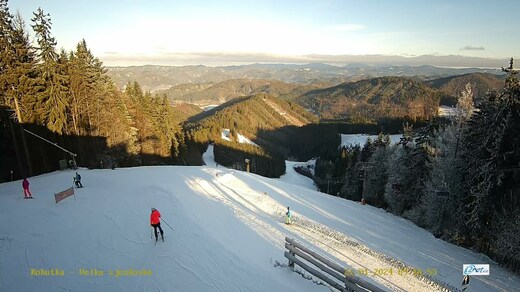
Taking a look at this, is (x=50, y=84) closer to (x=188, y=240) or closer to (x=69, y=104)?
(x=69, y=104)

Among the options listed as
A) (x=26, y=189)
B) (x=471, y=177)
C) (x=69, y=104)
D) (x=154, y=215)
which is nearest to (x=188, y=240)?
(x=154, y=215)

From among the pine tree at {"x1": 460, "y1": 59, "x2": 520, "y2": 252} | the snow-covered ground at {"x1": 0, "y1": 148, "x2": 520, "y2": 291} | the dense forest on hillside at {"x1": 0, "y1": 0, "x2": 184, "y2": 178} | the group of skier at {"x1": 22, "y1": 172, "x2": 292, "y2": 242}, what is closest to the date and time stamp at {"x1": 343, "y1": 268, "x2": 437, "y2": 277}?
the snow-covered ground at {"x1": 0, "y1": 148, "x2": 520, "y2": 291}

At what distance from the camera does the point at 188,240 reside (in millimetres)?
14070

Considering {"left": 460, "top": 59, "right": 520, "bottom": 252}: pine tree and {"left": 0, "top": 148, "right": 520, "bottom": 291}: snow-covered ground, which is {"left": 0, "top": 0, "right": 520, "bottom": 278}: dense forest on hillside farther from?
{"left": 0, "top": 148, "right": 520, "bottom": 291}: snow-covered ground

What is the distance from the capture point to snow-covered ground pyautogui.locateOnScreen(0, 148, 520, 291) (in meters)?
10.8

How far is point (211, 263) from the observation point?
39.0 ft

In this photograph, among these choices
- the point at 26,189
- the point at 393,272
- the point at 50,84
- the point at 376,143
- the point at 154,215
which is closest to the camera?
the point at 154,215

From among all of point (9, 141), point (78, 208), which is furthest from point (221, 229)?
point (9, 141)

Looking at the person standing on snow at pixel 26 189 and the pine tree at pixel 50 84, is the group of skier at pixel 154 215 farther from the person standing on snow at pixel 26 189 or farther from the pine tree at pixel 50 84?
the pine tree at pixel 50 84

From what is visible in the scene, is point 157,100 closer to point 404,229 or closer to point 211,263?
point 404,229

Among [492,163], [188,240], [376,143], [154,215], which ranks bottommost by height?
[376,143]

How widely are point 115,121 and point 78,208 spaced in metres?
27.6

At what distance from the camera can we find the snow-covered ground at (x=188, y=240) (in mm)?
10773

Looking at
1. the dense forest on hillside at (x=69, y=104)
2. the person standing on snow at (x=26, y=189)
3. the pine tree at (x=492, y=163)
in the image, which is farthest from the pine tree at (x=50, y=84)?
the pine tree at (x=492, y=163)
